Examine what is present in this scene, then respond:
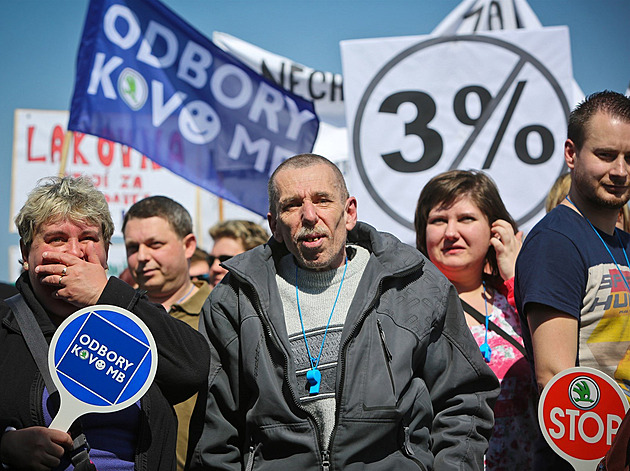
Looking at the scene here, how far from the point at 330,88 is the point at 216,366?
198 inches

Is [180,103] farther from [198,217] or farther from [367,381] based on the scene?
[367,381]

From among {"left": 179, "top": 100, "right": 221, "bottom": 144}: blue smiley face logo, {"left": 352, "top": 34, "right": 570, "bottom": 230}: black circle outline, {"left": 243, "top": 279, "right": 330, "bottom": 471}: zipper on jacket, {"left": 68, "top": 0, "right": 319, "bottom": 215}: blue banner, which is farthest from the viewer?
{"left": 179, "top": 100, "right": 221, "bottom": 144}: blue smiley face logo

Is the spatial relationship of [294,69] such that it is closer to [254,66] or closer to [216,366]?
[254,66]

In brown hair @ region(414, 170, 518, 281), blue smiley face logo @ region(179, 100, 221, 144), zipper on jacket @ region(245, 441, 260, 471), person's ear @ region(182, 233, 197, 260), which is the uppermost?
blue smiley face logo @ region(179, 100, 221, 144)

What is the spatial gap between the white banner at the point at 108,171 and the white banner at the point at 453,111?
3.71 m

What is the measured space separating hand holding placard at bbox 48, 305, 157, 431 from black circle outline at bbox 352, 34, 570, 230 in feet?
9.91

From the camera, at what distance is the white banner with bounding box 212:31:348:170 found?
23.3ft

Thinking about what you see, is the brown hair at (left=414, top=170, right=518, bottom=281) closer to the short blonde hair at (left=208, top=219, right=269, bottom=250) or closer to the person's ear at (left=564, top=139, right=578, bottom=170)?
the person's ear at (left=564, top=139, right=578, bottom=170)

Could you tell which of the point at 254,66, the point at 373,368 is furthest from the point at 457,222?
the point at 254,66

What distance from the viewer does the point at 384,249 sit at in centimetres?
293

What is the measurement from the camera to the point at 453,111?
5.42m

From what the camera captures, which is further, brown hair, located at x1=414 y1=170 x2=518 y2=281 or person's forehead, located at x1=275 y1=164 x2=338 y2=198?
brown hair, located at x1=414 y1=170 x2=518 y2=281

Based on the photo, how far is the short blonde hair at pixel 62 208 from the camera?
2.55 meters

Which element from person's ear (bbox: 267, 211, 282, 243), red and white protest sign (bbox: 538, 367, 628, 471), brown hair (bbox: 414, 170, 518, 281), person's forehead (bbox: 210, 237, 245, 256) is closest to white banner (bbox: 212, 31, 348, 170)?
person's forehead (bbox: 210, 237, 245, 256)
